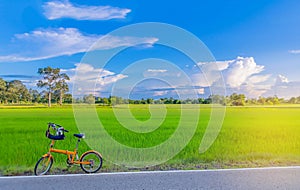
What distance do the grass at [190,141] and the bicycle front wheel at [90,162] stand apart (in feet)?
0.37

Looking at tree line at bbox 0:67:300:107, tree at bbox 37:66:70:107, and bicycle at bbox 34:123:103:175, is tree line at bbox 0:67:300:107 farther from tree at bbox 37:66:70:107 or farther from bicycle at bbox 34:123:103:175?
bicycle at bbox 34:123:103:175

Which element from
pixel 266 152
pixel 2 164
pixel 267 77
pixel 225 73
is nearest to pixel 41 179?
pixel 2 164

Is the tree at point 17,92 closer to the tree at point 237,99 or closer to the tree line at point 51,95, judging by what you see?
the tree line at point 51,95

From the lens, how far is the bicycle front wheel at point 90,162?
3.59 metres

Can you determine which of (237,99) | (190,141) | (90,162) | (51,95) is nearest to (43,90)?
(51,95)

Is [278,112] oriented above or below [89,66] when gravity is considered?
below

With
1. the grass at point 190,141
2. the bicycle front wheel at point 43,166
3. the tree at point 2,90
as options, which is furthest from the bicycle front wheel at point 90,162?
the tree at point 2,90

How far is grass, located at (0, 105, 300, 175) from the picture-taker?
3728mm

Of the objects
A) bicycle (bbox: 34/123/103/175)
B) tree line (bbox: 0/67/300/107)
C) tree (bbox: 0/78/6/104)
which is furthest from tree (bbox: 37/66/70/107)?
bicycle (bbox: 34/123/103/175)

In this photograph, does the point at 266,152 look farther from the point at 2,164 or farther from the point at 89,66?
the point at 2,164

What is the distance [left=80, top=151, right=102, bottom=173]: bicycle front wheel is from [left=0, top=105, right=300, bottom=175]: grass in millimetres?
112

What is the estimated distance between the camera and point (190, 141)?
4172 millimetres

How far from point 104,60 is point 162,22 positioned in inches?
36.7

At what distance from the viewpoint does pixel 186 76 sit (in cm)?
407
